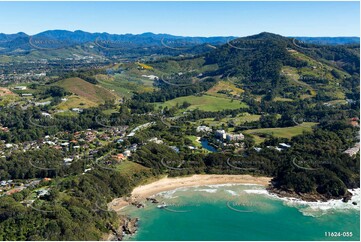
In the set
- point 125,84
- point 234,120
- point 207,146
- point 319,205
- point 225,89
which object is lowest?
point 319,205

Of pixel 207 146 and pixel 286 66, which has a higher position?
pixel 286 66

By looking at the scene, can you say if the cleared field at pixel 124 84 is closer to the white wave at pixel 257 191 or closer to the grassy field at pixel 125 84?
the grassy field at pixel 125 84

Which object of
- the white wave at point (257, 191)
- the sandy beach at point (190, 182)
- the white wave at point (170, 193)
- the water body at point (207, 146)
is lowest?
the white wave at point (170, 193)

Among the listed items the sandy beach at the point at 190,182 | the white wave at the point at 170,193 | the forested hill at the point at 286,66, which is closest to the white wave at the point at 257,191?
the sandy beach at the point at 190,182

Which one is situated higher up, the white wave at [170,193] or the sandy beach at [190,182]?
the sandy beach at [190,182]

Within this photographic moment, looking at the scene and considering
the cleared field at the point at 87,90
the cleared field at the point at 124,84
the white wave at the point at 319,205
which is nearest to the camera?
the white wave at the point at 319,205

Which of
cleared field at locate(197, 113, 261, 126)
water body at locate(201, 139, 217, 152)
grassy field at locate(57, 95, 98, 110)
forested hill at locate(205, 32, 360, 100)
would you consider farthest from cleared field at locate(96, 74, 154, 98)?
water body at locate(201, 139, 217, 152)

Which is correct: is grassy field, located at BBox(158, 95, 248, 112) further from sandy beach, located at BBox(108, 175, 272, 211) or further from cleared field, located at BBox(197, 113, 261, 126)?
sandy beach, located at BBox(108, 175, 272, 211)

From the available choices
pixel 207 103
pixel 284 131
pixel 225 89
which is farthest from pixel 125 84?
pixel 284 131

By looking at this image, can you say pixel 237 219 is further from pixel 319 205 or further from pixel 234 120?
pixel 234 120
